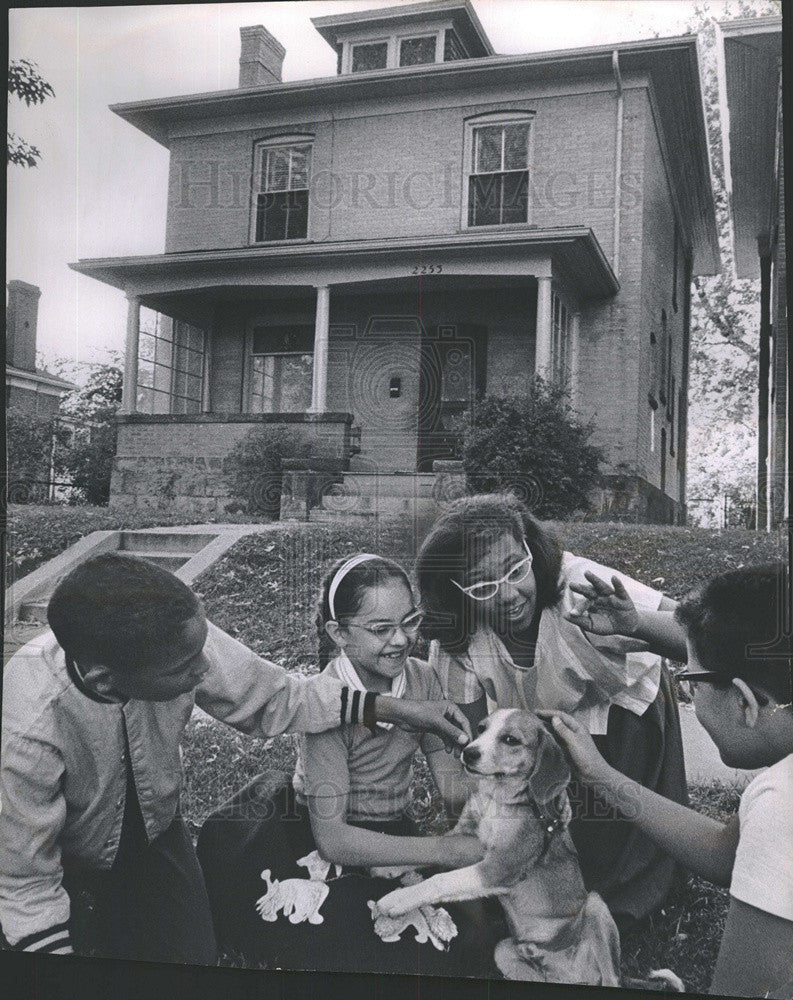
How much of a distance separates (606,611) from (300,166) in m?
1.84

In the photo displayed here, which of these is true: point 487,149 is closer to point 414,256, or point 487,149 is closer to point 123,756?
point 414,256

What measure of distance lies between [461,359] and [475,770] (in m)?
1.32

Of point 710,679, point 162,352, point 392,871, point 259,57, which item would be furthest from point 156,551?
point 710,679

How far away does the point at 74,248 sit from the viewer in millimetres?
4094

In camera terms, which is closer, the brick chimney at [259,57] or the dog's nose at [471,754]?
the dog's nose at [471,754]

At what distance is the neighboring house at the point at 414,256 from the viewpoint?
3.82 meters

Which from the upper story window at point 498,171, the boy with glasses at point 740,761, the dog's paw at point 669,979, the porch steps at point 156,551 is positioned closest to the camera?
the boy with glasses at point 740,761

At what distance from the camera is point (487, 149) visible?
3.91 metres

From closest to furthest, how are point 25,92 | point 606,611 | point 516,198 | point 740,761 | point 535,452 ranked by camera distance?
point 740,761 → point 606,611 → point 535,452 → point 516,198 → point 25,92

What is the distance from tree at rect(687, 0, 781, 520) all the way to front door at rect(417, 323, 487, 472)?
2.38 ft

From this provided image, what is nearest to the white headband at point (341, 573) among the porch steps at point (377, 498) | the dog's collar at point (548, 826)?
the porch steps at point (377, 498)

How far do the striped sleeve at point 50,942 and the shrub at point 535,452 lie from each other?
198cm

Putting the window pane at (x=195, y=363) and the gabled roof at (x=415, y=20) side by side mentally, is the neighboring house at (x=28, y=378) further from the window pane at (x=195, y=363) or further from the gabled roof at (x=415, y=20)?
the gabled roof at (x=415, y=20)

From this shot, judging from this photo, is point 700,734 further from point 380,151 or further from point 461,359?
point 380,151
